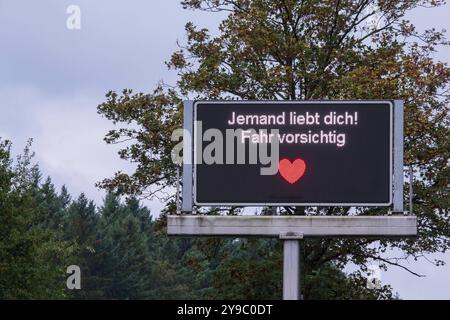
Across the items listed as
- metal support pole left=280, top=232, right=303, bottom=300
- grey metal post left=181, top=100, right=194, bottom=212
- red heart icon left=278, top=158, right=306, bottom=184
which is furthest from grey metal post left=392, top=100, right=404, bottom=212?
grey metal post left=181, top=100, right=194, bottom=212

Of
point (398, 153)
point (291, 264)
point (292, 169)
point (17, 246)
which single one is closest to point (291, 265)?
point (291, 264)

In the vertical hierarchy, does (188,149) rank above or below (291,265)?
above

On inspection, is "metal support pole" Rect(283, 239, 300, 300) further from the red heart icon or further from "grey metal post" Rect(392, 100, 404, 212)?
"grey metal post" Rect(392, 100, 404, 212)

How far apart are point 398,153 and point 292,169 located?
1.88 metres

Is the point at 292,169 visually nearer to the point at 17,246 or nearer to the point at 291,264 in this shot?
the point at 291,264

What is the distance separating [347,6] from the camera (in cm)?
3897

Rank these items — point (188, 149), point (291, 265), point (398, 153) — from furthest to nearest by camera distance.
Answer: point (291, 265) → point (188, 149) → point (398, 153)

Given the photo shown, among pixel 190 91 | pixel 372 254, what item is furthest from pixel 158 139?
pixel 372 254

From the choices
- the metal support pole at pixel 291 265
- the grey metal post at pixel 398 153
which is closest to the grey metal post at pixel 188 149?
the metal support pole at pixel 291 265

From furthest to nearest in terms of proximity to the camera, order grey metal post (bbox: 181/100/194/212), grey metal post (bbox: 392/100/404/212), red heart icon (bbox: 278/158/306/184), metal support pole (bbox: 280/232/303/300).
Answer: metal support pole (bbox: 280/232/303/300) → grey metal post (bbox: 181/100/194/212) → grey metal post (bbox: 392/100/404/212) → red heart icon (bbox: 278/158/306/184)

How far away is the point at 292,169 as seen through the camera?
74.7 ft

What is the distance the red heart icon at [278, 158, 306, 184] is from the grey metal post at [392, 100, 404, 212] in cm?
163

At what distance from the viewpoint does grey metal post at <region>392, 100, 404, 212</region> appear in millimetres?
22922

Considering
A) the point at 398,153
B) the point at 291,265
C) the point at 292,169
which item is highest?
the point at 398,153
